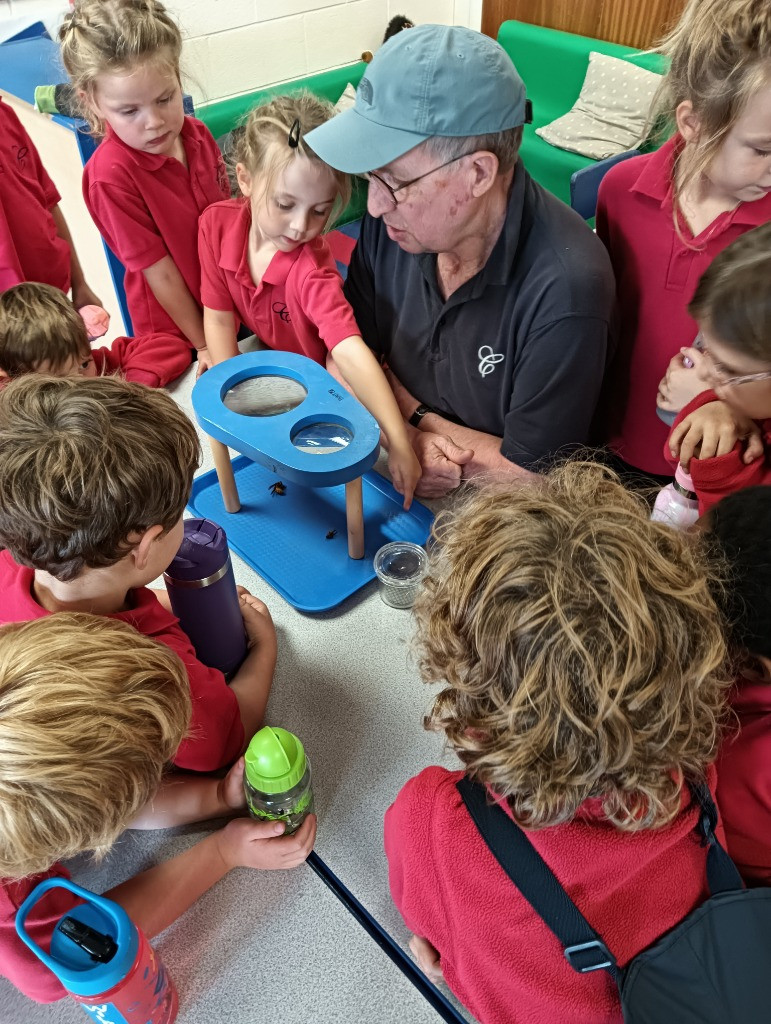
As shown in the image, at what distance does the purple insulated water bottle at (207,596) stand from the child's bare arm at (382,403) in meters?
0.38

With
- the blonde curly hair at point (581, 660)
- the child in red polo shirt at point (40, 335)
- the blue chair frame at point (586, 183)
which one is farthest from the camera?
the blue chair frame at point (586, 183)

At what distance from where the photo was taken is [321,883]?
83cm

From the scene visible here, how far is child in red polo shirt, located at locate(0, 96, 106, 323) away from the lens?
5.23ft

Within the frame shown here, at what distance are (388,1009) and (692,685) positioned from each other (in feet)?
1.53

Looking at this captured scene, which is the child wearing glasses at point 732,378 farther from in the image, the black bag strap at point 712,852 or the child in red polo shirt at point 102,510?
the child in red polo shirt at point 102,510

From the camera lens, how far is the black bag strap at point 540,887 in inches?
23.8

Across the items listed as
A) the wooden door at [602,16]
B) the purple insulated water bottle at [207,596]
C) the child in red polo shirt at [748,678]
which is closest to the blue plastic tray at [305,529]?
the purple insulated water bottle at [207,596]

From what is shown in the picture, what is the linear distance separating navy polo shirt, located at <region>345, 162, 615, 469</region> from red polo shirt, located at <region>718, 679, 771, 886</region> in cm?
57

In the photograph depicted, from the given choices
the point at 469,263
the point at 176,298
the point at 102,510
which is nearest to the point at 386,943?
the point at 102,510

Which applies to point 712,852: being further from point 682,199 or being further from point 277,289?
point 277,289

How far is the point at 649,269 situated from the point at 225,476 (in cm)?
79

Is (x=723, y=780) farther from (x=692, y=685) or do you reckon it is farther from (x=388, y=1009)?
(x=388, y=1009)

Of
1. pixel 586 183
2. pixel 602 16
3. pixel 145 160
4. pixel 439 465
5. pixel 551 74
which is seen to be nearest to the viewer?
pixel 439 465

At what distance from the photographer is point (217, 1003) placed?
A: 0.74m
